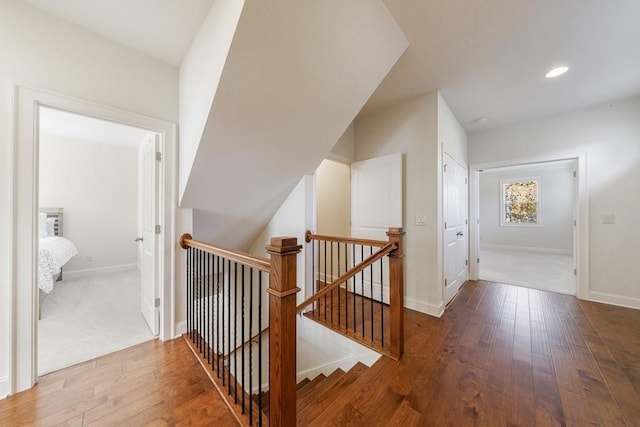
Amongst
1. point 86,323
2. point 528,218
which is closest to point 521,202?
point 528,218

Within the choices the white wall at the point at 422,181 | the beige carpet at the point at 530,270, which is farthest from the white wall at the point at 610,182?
the white wall at the point at 422,181

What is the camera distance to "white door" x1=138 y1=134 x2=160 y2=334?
6.89 ft

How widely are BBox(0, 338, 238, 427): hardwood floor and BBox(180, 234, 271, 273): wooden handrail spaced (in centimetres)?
91

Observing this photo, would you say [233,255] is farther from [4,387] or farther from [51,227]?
[51,227]

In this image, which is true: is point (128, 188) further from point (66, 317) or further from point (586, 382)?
point (586, 382)

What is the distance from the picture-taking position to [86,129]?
145 inches

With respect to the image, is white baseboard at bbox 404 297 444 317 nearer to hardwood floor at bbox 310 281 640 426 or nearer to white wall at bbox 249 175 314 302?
hardwood floor at bbox 310 281 640 426

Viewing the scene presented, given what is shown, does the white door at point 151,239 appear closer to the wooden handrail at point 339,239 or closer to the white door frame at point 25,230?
the white door frame at point 25,230

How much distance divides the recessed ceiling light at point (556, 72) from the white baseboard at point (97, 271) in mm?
6954

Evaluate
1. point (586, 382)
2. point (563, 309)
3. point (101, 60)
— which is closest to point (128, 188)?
point (101, 60)

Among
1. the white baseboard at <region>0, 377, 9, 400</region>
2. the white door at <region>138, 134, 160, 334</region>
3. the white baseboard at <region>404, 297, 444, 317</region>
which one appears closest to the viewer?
the white baseboard at <region>0, 377, 9, 400</region>

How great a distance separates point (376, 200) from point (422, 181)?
2.04 ft

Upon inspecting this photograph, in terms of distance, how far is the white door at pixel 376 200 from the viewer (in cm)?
284

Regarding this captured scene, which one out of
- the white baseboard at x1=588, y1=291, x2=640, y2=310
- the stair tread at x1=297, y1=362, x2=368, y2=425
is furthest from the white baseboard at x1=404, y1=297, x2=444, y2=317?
the white baseboard at x1=588, y1=291, x2=640, y2=310
